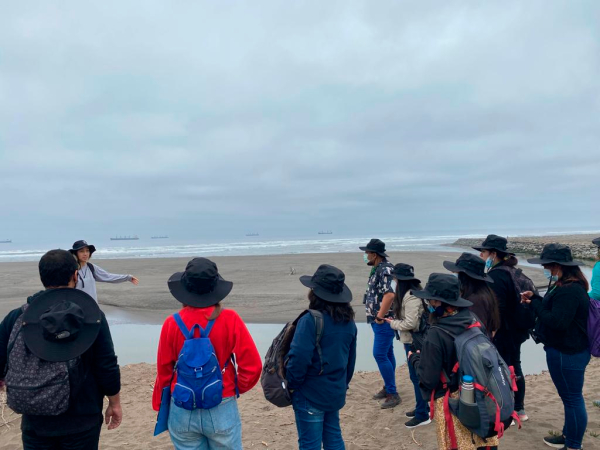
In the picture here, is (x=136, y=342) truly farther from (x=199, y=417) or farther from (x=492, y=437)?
(x=492, y=437)

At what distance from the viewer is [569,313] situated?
3.75 meters

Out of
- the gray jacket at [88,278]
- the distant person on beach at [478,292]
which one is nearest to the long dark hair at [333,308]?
the distant person on beach at [478,292]

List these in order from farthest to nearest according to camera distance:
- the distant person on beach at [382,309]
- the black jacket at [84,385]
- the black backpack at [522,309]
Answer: the distant person on beach at [382,309], the black backpack at [522,309], the black jacket at [84,385]

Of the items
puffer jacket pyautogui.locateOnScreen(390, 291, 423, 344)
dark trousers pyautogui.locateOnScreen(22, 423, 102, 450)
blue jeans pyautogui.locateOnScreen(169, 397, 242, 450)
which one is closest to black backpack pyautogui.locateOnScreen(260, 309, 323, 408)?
blue jeans pyautogui.locateOnScreen(169, 397, 242, 450)

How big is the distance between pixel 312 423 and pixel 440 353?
49.3 inches

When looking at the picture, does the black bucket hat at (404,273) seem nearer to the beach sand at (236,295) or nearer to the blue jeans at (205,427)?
the blue jeans at (205,427)

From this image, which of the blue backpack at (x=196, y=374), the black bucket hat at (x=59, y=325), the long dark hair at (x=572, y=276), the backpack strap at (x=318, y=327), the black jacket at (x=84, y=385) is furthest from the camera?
the long dark hair at (x=572, y=276)

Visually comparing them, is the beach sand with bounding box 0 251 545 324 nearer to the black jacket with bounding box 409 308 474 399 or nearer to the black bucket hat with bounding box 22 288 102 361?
the black jacket with bounding box 409 308 474 399

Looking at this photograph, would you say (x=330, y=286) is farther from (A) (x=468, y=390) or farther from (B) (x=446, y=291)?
(A) (x=468, y=390)

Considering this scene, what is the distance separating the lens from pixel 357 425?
203 inches

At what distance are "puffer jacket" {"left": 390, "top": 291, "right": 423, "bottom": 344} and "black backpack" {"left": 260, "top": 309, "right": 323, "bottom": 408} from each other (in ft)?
5.39

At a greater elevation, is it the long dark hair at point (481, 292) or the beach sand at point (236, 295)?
the long dark hair at point (481, 292)

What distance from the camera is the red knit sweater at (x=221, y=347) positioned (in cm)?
289

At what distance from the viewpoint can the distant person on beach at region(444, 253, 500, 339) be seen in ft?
12.4
